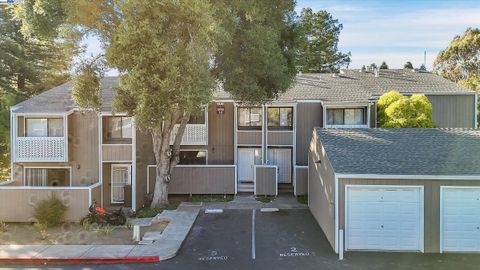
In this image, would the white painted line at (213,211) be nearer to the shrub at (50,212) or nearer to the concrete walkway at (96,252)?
the concrete walkway at (96,252)

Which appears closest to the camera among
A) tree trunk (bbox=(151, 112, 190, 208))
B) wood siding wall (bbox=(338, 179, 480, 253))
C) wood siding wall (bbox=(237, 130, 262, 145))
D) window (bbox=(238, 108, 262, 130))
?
wood siding wall (bbox=(338, 179, 480, 253))

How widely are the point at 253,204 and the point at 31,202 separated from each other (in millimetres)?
9925

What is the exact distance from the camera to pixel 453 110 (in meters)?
25.1

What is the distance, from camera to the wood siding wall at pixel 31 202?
18.1 metres

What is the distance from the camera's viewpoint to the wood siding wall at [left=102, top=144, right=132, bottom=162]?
66.7 feet

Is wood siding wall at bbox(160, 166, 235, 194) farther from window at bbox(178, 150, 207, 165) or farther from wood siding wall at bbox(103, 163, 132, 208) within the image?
wood siding wall at bbox(103, 163, 132, 208)

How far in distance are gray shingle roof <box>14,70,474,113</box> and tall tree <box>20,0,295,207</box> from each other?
327 cm

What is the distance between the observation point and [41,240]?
50.1ft

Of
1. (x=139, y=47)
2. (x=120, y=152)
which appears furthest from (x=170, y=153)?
(x=139, y=47)

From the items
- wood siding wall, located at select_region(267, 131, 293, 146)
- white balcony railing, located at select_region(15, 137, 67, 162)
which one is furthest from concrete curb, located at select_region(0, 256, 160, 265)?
wood siding wall, located at select_region(267, 131, 293, 146)

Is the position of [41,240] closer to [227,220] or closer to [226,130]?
[227,220]

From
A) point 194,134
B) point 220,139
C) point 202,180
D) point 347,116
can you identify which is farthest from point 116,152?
point 347,116

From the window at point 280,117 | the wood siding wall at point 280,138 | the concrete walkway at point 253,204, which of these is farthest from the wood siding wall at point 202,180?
the window at point 280,117

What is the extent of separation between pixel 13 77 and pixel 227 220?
27.3 meters
